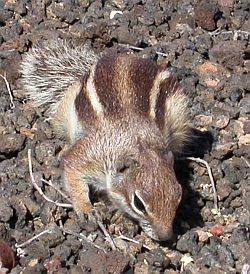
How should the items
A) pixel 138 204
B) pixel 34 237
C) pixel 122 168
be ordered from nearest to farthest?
pixel 138 204
pixel 34 237
pixel 122 168

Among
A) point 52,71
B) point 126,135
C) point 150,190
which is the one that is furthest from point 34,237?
point 52,71

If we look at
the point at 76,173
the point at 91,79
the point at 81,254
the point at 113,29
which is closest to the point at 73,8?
the point at 113,29

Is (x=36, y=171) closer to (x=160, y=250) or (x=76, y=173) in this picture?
(x=76, y=173)

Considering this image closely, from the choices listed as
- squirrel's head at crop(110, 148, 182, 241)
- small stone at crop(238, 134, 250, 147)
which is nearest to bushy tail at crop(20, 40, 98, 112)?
small stone at crop(238, 134, 250, 147)

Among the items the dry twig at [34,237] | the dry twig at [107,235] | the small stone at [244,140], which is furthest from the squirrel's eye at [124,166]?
the small stone at [244,140]

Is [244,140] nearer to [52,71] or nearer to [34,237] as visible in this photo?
[52,71]

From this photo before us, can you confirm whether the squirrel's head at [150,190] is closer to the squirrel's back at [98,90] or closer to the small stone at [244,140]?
the squirrel's back at [98,90]

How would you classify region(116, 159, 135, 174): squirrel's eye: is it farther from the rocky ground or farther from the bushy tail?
the bushy tail
